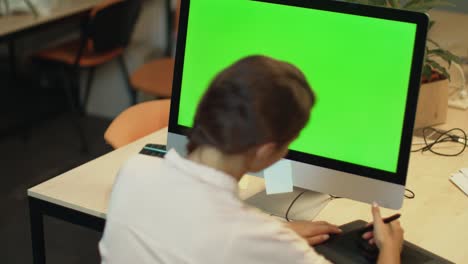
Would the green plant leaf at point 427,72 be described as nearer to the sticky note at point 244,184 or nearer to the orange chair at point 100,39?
the sticky note at point 244,184

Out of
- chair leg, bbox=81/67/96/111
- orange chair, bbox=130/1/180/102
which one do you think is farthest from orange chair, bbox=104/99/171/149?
chair leg, bbox=81/67/96/111

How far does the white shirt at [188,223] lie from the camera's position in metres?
1.08

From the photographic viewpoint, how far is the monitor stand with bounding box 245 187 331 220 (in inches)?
63.3

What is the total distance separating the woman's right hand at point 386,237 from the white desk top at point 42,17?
219 cm

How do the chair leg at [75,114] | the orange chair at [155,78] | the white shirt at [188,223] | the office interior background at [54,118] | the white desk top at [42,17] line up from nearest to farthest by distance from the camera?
the white shirt at [188,223] → the office interior background at [54,118] → the white desk top at [42,17] → the orange chair at [155,78] → the chair leg at [75,114]

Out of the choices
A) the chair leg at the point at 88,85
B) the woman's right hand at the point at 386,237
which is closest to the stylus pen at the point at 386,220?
the woman's right hand at the point at 386,237

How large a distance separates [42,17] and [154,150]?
1.79 metres

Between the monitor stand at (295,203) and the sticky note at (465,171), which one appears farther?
the sticky note at (465,171)

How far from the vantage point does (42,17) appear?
3.34 meters

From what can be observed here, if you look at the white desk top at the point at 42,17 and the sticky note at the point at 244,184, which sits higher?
the white desk top at the point at 42,17

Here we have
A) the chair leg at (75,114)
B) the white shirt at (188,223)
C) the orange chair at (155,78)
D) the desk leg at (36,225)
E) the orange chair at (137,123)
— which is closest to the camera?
the white shirt at (188,223)

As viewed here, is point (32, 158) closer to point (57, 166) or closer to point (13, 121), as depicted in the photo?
point (57, 166)

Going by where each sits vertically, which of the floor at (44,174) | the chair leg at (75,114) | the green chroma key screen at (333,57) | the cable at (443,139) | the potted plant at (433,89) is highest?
the green chroma key screen at (333,57)

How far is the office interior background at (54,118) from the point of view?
2.74 metres
